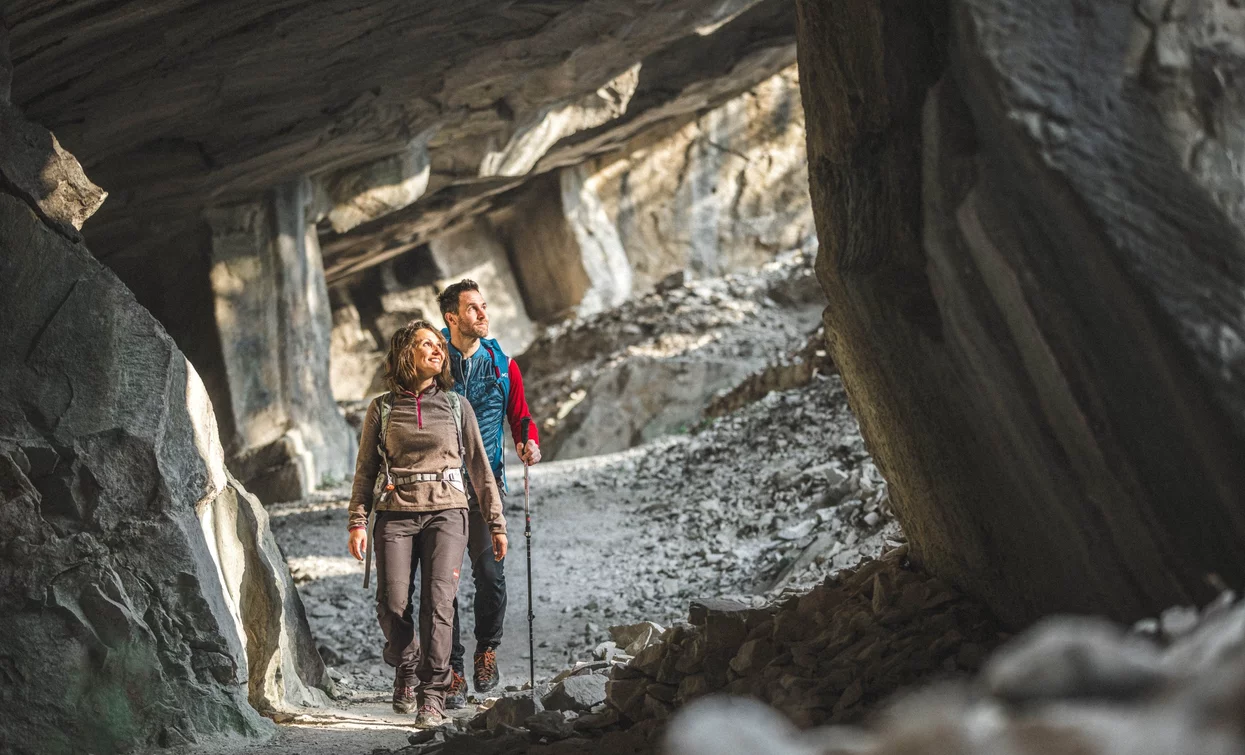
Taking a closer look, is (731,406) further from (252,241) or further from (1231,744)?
(1231,744)

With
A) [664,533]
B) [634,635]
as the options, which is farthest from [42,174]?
[664,533]

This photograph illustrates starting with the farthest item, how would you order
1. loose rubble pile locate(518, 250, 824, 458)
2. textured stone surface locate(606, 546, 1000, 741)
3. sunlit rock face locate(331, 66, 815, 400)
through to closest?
1. sunlit rock face locate(331, 66, 815, 400)
2. loose rubble pile locate(518, 250, 824, 458)
3. textured stone surface locate(606, 546, 1000, 741)

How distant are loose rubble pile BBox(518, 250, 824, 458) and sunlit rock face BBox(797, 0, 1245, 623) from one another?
30.2ft

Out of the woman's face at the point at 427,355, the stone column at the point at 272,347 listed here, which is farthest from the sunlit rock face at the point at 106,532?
the stone column at the point at 272,347

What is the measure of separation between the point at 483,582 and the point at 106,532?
154 cm

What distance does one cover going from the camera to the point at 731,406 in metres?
12.5

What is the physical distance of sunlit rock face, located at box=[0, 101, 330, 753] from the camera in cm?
348

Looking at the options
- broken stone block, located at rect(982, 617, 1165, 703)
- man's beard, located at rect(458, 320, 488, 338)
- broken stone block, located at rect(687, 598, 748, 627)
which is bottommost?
broken stone block, located at rect(687, 598, 748, 627)

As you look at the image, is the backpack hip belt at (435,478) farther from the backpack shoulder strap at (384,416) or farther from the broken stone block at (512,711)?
the broken stone block at (512,711)

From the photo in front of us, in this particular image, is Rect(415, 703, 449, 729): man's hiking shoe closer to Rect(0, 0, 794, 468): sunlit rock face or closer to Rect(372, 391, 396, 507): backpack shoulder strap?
Rect(372, 391, 396, 507): backpack shoulder strap

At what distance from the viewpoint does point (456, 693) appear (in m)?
4.49

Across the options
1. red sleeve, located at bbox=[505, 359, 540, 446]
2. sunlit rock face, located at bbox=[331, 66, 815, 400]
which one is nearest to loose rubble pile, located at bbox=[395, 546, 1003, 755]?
red sleeve, located at bbox=[505, 359, 540, 446]

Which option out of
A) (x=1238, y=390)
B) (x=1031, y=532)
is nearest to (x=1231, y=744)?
(x=1238, y=390)

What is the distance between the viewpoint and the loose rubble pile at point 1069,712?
3.33 ft
